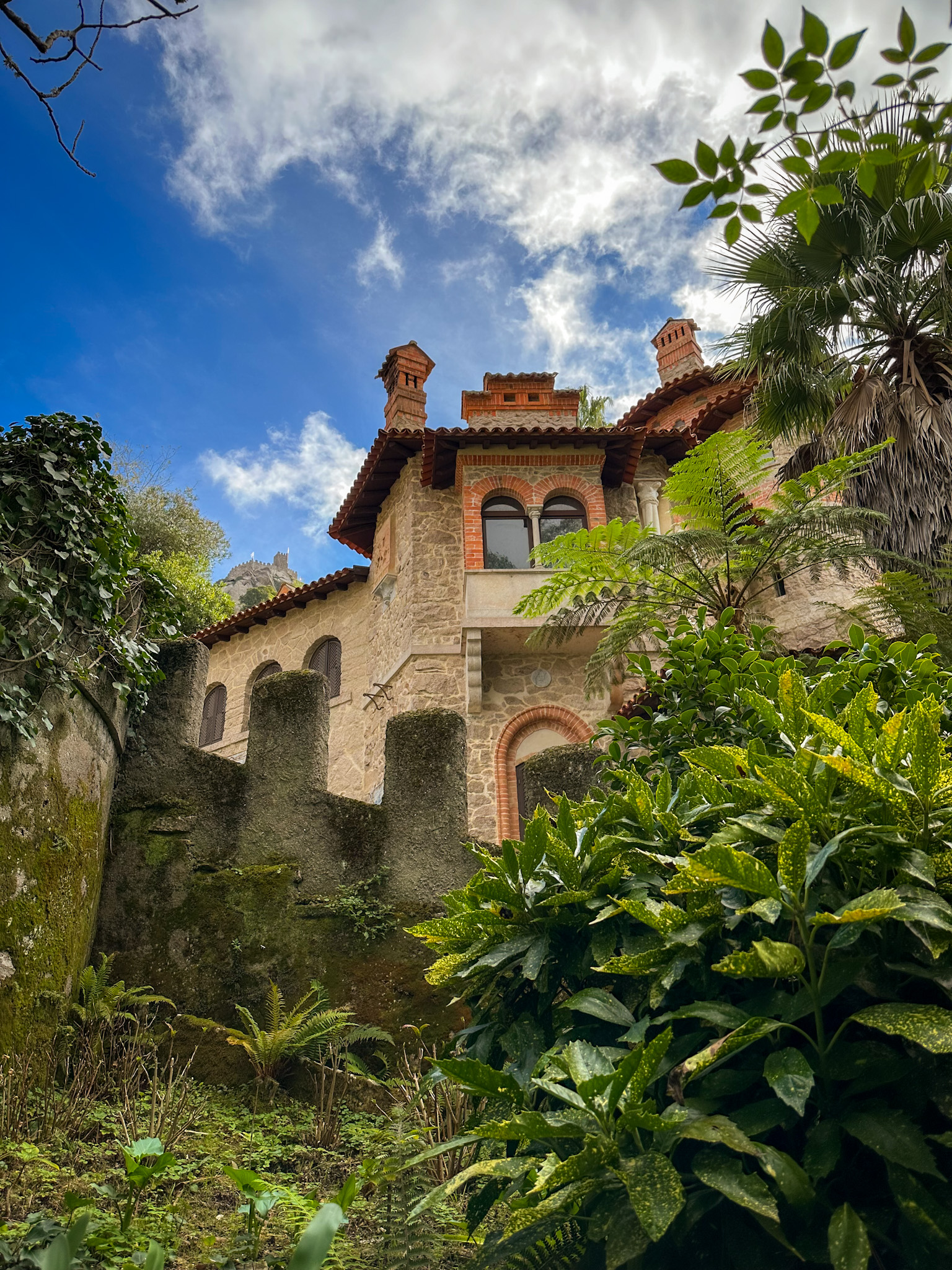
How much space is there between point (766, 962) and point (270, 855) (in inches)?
164

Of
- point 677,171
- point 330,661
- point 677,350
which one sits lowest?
point 677,171

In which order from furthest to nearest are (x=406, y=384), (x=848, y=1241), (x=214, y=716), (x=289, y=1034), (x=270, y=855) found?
(x=214, y=716), (x=406, y=384), (x=270, y=855), (x=289, y=1034), (x=848, y=1241)

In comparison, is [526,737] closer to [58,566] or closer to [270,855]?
[270,855]

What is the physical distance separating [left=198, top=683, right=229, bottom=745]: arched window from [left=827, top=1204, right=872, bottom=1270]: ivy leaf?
1747 cm

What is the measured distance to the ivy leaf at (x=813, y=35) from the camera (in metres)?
1.64

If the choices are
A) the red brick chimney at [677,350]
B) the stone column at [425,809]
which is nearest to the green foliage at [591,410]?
the red brick chimney at [677,350]

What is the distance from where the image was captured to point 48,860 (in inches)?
160

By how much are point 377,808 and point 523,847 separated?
134 inches

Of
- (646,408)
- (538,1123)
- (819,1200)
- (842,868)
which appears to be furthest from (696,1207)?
(646,408)

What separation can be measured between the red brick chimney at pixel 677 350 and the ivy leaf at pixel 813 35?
17.6 meters

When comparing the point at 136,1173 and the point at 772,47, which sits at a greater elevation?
the point at 772,47

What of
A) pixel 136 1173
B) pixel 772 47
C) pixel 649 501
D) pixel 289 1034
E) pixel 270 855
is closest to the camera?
pixel 772 47

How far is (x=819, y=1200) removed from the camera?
1.38 metres

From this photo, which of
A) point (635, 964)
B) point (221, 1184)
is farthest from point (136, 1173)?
point (635, 964)
